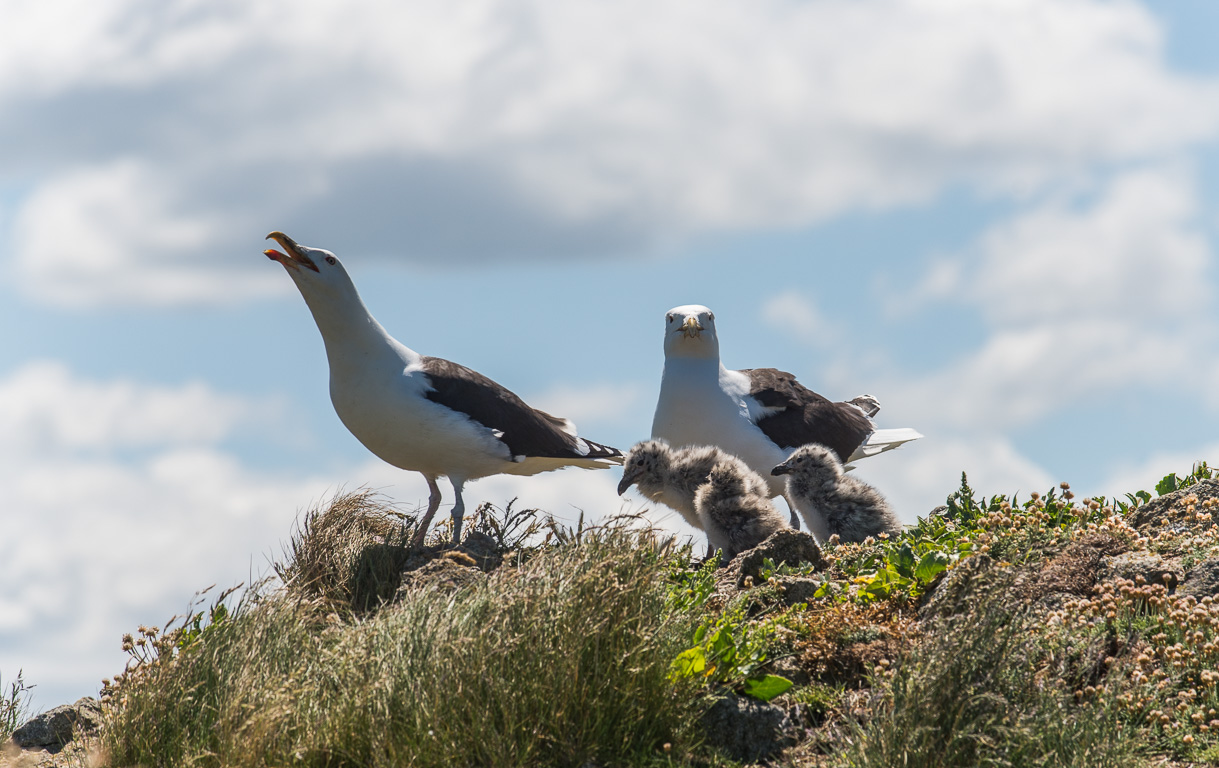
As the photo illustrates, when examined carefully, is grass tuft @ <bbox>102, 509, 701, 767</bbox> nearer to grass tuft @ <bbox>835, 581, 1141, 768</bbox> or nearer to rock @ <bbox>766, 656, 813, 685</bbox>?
rock @ <bbox>766, 656, 813, 685</bbox>

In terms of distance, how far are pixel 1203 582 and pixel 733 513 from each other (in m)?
3.40

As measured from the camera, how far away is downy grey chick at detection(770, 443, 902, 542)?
9.78 metres

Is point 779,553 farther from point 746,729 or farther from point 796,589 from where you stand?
point 746,729

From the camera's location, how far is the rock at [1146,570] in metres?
6.82

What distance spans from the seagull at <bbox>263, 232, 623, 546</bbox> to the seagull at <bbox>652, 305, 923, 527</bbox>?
163 cm

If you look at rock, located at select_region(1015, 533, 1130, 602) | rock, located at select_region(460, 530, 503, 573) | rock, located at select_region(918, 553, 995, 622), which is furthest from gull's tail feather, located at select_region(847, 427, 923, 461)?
rock, located at select_region(918, 553, 995, 622)

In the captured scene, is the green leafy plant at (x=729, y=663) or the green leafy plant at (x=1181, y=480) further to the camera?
the green leafy plant at (x=1181, y=480)

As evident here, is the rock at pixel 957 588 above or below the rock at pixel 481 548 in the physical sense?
below

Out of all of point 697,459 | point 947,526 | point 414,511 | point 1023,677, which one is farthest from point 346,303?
point 1023,677

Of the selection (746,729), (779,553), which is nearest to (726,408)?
(779,553)

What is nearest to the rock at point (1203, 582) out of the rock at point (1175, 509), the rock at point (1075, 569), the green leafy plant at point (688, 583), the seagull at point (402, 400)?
the rock at point (1075, 569)

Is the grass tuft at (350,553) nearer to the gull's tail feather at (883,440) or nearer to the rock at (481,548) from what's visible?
the rock at (481,548)

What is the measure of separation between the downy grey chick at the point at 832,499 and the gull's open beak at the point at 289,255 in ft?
14.2

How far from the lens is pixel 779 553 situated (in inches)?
311
